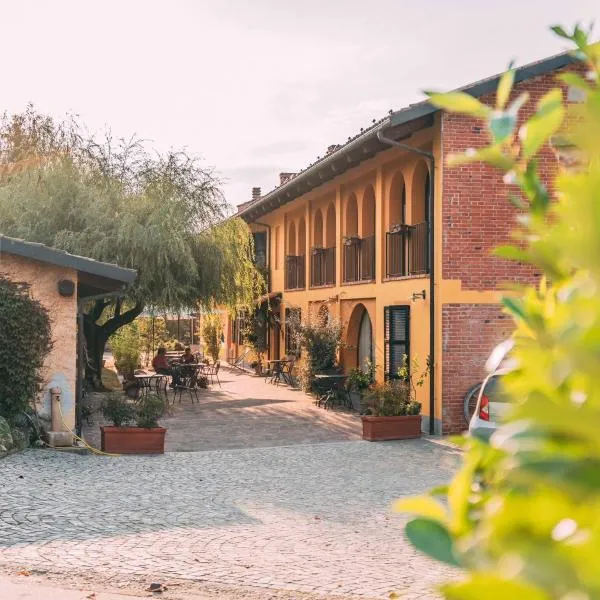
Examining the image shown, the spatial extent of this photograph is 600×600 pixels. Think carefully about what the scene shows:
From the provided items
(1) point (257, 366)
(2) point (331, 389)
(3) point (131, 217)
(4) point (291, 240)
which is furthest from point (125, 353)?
(2) point (331, 389)

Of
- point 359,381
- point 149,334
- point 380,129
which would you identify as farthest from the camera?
point 149,334

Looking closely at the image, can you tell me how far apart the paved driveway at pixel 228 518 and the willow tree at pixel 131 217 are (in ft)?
25.5

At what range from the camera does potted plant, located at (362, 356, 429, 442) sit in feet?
45.2

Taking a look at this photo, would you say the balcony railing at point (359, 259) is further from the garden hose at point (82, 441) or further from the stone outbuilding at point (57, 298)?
the garden hose at point (82, 441)

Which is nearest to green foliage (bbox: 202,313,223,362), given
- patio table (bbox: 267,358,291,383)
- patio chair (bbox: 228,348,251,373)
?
patio chair (bbox: 228,348,251,373)

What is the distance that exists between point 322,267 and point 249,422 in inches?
286

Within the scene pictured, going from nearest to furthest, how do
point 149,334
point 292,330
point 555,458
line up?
1. point 555,458
2. point 292,330
3. point 149,334

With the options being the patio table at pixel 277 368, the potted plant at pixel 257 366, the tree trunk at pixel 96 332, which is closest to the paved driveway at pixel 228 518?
the tree trunk at pixel 96 332

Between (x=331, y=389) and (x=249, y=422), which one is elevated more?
(x=331, y=389)

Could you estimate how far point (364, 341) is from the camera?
20578 millimetres

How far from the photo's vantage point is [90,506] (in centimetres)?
855

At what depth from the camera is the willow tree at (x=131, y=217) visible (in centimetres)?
1911

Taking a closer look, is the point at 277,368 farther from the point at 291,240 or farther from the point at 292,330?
the point at 291,240

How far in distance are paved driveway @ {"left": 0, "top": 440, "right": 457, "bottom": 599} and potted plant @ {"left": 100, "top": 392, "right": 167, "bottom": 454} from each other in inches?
16.3
